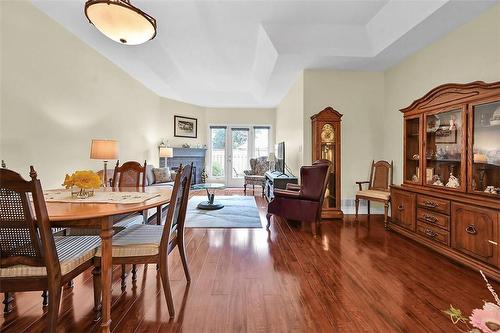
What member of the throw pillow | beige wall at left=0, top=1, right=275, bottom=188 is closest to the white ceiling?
beige wall at left=0, top=1, right=275, bottom=188

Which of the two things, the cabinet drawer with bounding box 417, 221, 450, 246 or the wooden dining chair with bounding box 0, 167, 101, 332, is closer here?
the wooden dining chair with bounding box 0, 167, 101, 332

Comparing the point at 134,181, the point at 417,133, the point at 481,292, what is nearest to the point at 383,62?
the point at 417,133

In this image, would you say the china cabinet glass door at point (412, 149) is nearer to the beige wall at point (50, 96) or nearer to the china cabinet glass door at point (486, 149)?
the china cabinet glass door at point (486, 149)

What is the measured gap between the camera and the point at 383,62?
163 inches

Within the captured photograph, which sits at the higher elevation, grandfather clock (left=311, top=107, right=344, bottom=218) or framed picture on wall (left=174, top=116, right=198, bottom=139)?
framed picture on wall (left=174, top=116, right=198, bottom=139)

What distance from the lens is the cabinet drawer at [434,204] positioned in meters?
2.70

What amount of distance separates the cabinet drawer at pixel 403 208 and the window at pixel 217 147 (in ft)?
19.5

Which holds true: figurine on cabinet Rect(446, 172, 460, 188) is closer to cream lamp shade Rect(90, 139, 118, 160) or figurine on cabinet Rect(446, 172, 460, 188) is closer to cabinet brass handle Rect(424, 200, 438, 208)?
cabinet brass handle Rect(424, 200, 438, 208)

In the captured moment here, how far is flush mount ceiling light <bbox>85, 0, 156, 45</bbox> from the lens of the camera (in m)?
1.85

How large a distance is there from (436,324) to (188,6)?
13.5 ft

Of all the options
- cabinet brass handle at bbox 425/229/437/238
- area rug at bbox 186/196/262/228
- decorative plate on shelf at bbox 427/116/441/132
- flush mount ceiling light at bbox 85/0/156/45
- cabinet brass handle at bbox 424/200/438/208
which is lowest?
area rug at bbox 186/196/262/228

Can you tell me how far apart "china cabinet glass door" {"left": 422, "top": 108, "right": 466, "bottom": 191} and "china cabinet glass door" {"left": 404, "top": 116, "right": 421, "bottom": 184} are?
21 centimetres

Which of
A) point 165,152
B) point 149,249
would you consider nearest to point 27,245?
point 149,249

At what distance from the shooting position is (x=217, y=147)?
28.3 feet
